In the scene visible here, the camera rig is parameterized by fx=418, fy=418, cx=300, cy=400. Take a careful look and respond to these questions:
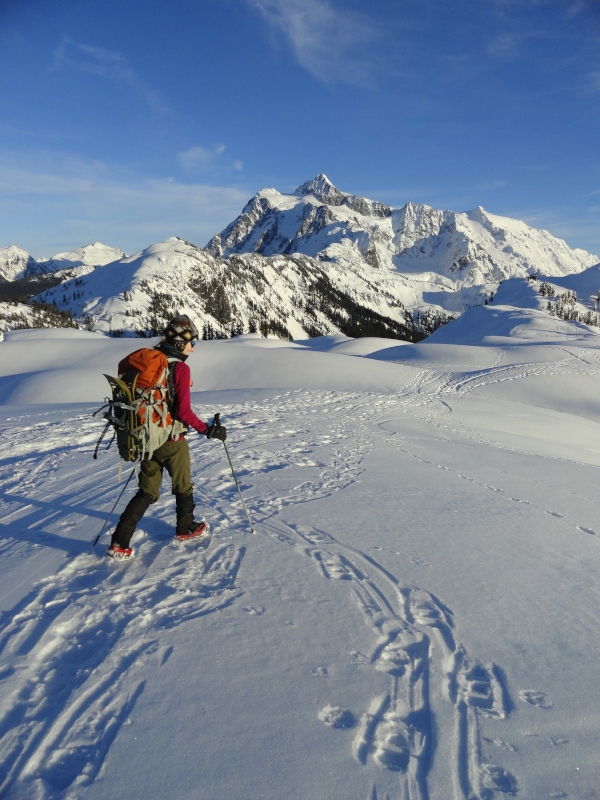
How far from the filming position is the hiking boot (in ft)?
14.7

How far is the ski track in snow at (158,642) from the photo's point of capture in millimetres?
2490

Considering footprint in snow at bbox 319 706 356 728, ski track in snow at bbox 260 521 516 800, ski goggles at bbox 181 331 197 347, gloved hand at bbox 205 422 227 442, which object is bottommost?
ski track in snow at bbox 260 521 516 800

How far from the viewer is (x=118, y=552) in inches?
177

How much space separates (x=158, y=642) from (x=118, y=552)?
1.45 meters

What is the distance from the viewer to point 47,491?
6.74m

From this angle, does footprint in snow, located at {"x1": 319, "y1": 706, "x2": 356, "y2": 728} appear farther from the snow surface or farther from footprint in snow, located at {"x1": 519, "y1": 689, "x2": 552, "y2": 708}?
footprint in snow, located at {"x1": 519, "y1": 689, "x2": 552, "y2": 708}

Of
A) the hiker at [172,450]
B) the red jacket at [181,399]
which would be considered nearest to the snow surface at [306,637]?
the hiker at [172,450]

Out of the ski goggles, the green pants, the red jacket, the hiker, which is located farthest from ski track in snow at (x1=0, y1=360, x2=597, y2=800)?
the ski goggles

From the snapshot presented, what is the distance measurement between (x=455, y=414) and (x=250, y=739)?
1579 centimetres

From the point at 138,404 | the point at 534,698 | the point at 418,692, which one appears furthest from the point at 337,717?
the point at 138,404

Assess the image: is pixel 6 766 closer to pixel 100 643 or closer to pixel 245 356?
pixel 100 643

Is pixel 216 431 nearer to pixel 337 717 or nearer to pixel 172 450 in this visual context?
pixel 172 450

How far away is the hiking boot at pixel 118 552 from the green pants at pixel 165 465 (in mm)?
580

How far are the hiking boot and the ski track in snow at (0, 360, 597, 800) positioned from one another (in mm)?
95
